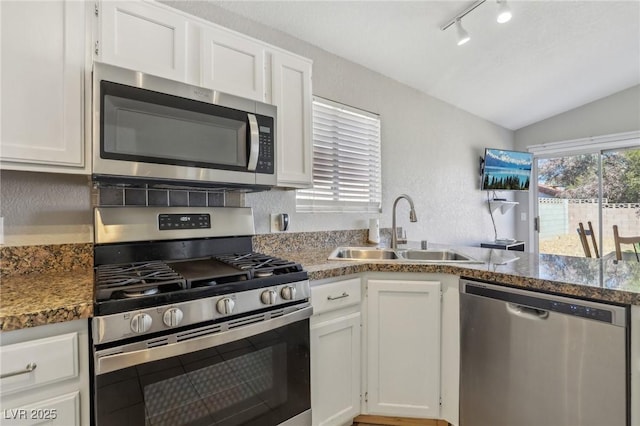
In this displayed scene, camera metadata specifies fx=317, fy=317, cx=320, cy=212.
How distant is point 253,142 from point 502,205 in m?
3.99

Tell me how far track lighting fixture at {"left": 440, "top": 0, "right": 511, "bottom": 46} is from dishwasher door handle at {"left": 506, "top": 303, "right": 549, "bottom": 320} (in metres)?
1.72

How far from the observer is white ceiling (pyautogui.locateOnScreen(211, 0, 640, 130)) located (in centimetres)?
207

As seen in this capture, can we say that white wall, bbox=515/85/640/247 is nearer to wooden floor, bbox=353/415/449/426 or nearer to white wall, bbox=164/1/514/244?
white wall, bbox=164/1/514/244

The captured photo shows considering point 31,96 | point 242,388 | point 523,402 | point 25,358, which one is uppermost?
point 31,96

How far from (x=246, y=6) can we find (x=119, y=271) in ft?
5.50

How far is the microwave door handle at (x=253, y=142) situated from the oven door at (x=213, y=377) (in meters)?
0.73

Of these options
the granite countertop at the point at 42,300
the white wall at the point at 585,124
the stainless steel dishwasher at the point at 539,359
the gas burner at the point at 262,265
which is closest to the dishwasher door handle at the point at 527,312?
the stainless steel dishwasher at the point at 539,359

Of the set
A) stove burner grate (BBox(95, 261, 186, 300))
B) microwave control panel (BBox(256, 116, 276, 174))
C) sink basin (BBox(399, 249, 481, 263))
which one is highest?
microwave control panel (BBox(256, 116, 276, 174))

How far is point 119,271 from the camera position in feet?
4.18

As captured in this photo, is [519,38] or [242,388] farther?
[519,38]

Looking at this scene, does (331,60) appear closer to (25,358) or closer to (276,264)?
(276,264)

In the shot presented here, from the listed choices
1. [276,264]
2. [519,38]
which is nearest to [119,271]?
[276,264]

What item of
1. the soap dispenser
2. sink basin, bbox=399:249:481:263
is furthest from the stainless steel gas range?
the soap dispenser

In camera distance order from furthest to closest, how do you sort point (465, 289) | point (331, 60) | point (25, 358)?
point (331, 60)
point (465, 289)
point (25, 358)
